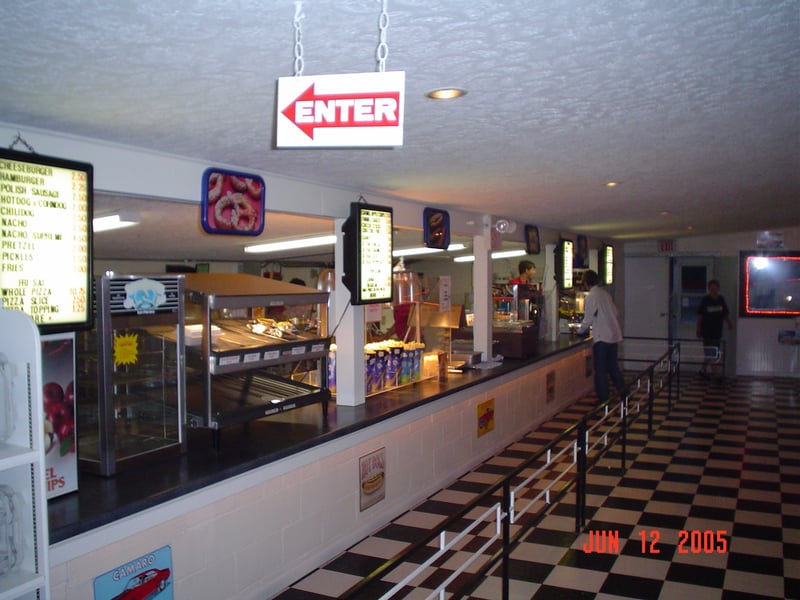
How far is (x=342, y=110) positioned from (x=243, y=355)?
2.37 meters

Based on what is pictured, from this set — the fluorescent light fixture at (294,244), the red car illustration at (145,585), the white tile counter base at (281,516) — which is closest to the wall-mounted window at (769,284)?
the fluorescent light fixture at (294,244)

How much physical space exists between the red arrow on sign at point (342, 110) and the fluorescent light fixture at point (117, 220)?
157 inches

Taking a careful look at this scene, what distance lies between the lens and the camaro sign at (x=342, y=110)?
198 cm

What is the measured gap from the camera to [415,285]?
6.25m

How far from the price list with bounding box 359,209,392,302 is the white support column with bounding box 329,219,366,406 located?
0.17m

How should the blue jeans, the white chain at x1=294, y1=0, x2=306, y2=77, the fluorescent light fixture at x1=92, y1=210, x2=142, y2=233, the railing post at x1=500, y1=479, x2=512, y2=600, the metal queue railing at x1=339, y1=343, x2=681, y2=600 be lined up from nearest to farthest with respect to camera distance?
1. the white chain at x1=294, y1=0, x2=306, y2=77
2. the metal queue railing at x1=339, y1=343, x2=681, y2=600
3. the railing post at x1=500, y1=479, x2=512, y2=600
4. the fluorescent light fixture at x1=92, y1=210, x2=142, y2=233
5. the blue jeans

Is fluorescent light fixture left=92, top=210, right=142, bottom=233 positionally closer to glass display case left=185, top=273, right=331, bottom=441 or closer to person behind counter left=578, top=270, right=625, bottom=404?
glass display case left=185, top=273, right=331, bottom=441

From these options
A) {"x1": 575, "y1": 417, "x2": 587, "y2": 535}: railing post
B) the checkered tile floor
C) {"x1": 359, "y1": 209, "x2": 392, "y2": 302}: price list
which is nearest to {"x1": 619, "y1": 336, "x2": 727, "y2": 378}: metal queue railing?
the checkered tile floor

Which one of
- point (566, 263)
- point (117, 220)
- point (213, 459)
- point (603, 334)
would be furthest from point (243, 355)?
point (566, 263)

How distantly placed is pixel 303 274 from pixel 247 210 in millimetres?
11556

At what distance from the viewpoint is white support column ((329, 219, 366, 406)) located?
5297mm

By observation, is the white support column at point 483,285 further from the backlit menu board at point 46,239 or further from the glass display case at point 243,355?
the backlit menu board at point 46,239

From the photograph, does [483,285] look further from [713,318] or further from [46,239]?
[713,318]

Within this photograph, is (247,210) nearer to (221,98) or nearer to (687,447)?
(221,98)
